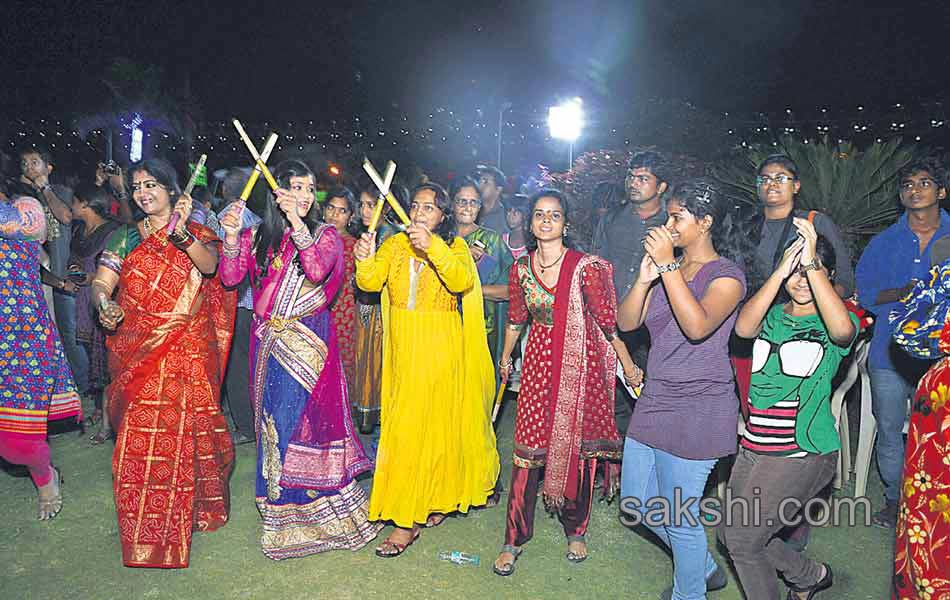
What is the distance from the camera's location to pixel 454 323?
145 inches

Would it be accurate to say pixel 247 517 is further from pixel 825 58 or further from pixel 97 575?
pixel 825 58

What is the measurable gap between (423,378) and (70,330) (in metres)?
4.19

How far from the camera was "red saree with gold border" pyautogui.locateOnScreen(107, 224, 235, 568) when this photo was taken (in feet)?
11.4

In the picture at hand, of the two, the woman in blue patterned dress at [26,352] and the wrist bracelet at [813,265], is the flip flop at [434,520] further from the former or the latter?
the wrist bracelet at [813,265]

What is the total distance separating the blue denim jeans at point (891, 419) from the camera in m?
3.94

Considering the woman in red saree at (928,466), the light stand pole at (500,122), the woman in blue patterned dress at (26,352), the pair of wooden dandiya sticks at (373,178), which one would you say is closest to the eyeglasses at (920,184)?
the woman in red saree at (928,466)

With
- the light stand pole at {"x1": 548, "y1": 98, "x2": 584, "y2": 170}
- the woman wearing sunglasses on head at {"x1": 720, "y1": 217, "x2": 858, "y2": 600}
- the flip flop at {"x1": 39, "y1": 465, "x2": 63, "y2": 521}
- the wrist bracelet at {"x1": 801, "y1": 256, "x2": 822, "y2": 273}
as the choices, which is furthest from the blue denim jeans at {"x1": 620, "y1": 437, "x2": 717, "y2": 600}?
the light stand pole at {"x1": 548, "y1": 98, "x2": 584, "y2": 170}

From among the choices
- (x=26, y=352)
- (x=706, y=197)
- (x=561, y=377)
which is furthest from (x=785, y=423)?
(x=26, y=352)

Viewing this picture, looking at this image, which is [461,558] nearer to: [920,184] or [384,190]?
[384,190]

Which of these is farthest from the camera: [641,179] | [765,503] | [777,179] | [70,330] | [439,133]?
[439,133]

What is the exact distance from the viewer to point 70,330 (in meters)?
6.28

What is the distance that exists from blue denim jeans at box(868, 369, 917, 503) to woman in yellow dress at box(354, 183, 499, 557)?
2173mm

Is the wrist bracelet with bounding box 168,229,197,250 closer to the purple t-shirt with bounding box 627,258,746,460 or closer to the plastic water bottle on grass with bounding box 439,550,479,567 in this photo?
the plastic water bottle on grass with bounding box 439,550,479,567

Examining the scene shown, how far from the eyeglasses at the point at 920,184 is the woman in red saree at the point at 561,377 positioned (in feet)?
6.10
